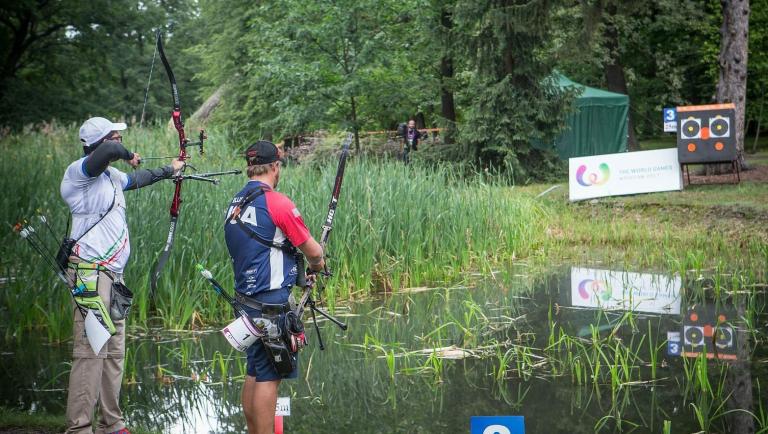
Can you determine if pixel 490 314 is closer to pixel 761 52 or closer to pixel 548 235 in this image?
pixel 548 235

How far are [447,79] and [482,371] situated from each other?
18568mm

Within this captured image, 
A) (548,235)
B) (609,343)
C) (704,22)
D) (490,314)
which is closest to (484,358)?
(609,343)

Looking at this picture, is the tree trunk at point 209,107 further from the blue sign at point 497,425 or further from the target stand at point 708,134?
the blue sign at point 497,425

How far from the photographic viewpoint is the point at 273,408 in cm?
500

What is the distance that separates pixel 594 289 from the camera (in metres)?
10.9

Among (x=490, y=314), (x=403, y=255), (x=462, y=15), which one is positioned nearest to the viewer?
(x=490, y=314)

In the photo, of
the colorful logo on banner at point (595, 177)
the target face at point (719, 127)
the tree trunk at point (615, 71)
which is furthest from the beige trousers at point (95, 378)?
the tree trunk at point (615, 71)

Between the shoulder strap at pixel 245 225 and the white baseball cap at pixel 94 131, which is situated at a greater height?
the white baseball cap at pixel 94 131

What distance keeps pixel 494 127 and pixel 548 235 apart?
265 inches

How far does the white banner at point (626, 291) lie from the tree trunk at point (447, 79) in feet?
34.8

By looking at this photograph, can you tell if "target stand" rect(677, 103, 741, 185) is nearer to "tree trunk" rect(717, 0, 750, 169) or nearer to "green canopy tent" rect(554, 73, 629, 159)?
"tree trunk" rect(717, 0, 750, 169)

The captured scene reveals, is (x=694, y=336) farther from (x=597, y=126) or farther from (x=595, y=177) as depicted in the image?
(x=597, y=126)

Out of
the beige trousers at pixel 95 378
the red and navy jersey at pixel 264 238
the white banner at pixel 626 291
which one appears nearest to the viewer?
the red and navy jersey at pixel 264 238

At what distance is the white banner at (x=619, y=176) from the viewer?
711 inches
